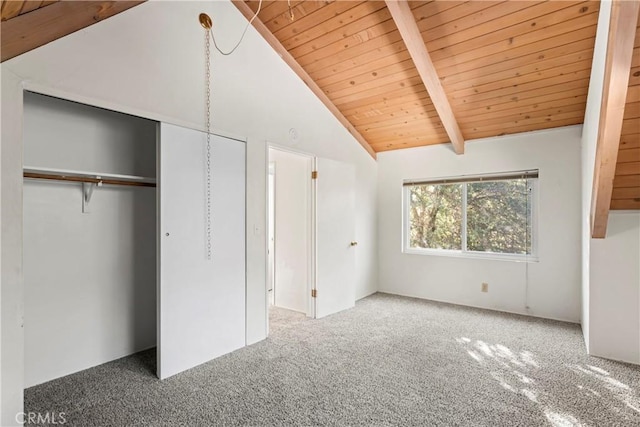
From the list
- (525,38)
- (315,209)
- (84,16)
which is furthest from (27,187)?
(525,38)

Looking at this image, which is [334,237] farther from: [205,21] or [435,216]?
[205,21]

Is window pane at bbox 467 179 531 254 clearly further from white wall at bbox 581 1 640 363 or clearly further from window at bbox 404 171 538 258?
white wall at bbox 581 1 640 363

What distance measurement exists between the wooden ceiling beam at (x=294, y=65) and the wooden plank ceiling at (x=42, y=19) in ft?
3.73

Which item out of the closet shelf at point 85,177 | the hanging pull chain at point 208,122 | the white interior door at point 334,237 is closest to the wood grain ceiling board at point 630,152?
the white interior door at point 334,237

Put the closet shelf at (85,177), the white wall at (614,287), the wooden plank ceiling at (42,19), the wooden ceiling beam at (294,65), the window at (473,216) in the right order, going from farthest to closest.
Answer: the window at (473,216) → the wooden ceiling beam at (294,65) → the white wall at (614,287) → the closet shelf at (85,177) → the wooden plank ceiling at (42,19)

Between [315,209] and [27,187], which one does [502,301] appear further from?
[27,187]

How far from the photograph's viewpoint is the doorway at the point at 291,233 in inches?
151

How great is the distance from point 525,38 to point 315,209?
8.14 feet

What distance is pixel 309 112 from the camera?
370 centimetres

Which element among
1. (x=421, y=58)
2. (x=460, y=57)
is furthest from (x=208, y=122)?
(x=460, y=57)

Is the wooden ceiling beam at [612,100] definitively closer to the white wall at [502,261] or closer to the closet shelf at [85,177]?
the white wall at [502,261]

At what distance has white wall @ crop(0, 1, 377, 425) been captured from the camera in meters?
1.71

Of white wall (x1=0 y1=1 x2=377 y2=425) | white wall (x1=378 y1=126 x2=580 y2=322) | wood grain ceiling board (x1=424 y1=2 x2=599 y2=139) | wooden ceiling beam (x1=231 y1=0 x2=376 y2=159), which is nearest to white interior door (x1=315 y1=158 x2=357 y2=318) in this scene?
white wall (x1=0 y1=1 x2=377 y2=425)

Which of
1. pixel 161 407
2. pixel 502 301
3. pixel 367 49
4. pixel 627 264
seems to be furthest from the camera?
pixel 502 301
